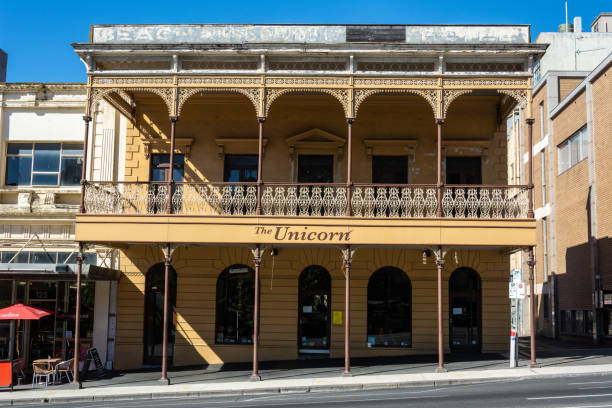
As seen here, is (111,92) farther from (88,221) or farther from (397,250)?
(397,250)

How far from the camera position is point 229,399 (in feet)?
50.1

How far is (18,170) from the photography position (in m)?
22.6

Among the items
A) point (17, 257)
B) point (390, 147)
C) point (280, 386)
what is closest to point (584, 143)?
point (390, 147)

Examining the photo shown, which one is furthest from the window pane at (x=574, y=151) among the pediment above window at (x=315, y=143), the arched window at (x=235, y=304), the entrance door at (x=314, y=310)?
the arched window at (x=235, y=304)

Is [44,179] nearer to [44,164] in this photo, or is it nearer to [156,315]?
[44,164]

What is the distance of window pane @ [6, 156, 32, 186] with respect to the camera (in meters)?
22.5

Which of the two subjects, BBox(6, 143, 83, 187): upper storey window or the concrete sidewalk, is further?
BBox(6, 143, 83, 187): upper storey window

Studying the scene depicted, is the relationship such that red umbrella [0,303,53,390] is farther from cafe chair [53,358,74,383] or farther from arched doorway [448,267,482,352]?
arched doorway [448,267,482,352]

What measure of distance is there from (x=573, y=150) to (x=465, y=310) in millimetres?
12272

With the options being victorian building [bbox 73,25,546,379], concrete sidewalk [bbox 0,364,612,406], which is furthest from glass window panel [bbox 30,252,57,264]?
concrete sidewalk [bbox 0,364,612,406]

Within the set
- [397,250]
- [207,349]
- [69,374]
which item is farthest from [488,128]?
[69,374]

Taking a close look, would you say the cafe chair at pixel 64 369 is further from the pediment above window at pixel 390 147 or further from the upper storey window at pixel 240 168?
the pediment above window at pixel 390 147

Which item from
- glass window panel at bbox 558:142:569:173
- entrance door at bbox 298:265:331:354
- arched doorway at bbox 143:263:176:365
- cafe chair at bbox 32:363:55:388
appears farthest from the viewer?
glass window panel at bbox 558:142:569:173

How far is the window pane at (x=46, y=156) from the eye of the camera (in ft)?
73.9
